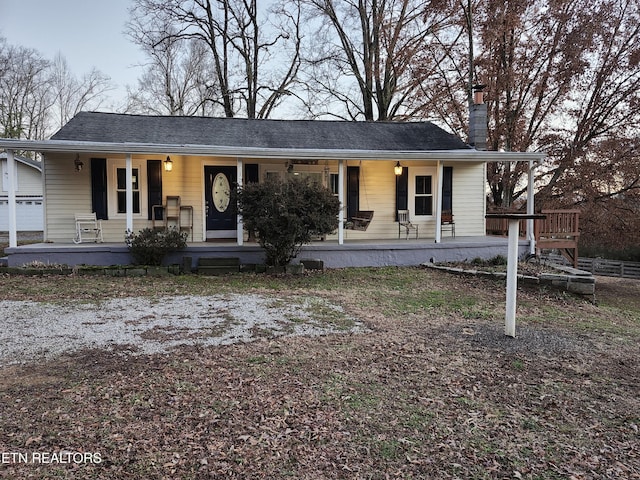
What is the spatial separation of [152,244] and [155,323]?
3659mm

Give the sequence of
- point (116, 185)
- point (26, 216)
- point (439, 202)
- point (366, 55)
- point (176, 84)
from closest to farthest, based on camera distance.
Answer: point (116, 185) < point (439, 202) < point (26, 216) < point (366, 55) < point (176, 84)

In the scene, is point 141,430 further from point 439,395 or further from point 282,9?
point 282,9

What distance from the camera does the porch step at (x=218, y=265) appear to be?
29.0ft

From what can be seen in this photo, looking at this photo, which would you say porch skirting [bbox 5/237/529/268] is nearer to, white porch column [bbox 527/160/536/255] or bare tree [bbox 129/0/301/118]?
white porch column [bbox 527/160/536/255]

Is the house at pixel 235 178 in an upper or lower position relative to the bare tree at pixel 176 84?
lower

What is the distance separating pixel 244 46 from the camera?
68.4 ft

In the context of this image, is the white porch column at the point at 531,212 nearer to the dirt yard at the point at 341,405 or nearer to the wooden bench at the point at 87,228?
the dirt yard at the point at 341,405

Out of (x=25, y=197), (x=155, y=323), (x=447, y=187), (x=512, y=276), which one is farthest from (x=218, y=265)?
(x=25, y=197)

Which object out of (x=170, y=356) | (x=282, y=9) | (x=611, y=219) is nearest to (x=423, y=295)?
(x=170, y=356)

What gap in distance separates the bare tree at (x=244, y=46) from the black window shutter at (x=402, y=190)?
11.9m

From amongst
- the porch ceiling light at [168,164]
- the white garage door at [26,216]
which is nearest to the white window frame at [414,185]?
the porch ceiling light at [168,164]

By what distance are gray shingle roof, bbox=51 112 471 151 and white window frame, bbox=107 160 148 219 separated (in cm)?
54

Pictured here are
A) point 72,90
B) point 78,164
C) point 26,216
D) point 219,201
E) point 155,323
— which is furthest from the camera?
point 72,90

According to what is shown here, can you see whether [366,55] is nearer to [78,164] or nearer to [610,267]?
[78,164]
